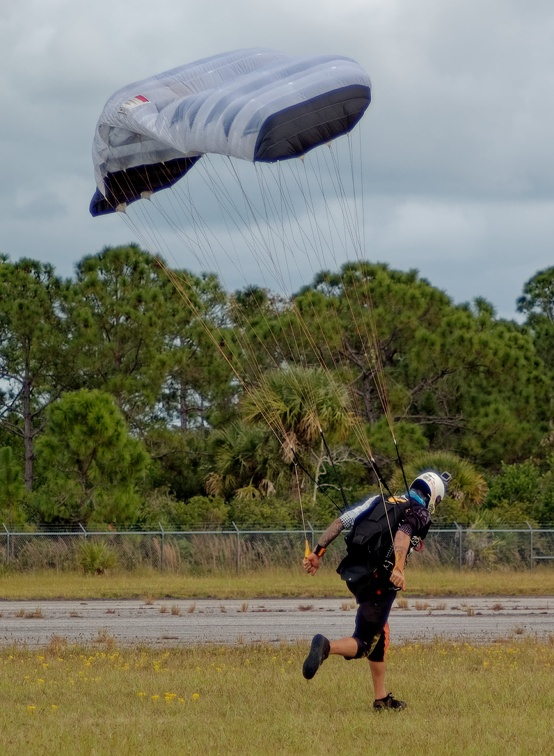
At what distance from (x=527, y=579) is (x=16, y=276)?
20.4 meters

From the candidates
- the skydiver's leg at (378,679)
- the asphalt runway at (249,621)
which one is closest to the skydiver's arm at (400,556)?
the skydiver's leg at (378,679)

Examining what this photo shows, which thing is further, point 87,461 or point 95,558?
point 87,461

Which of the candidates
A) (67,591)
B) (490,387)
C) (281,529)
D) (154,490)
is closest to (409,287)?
(490,387)

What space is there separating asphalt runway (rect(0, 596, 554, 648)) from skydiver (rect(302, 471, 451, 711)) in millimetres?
5012

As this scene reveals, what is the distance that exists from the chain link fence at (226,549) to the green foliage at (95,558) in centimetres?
4

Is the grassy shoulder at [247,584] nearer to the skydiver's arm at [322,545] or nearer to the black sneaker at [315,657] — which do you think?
the skydiver's arm at [322,545]

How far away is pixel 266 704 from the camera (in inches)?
347

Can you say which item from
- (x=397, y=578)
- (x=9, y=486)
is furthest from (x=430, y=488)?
(x=9, y=486)

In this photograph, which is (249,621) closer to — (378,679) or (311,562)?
(311,562)

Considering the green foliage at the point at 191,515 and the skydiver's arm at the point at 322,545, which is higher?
the green foliage at the point at 191,515

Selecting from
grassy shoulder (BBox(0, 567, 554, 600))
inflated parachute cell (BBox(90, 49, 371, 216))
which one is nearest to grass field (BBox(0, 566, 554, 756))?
inflated parachute cell (BBox(90, 49, 371, 216))

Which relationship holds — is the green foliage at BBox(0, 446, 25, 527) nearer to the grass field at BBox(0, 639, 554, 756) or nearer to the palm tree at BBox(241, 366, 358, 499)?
the palm tree at BBox(241, 366, 358, 499)

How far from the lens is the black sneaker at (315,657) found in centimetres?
847

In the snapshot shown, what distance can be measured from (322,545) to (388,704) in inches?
51.5
